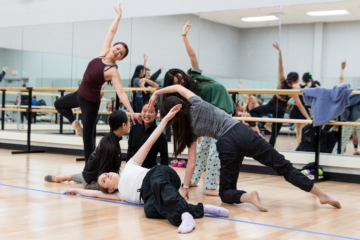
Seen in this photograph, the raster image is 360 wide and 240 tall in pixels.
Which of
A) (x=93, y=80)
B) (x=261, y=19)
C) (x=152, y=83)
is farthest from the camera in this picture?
(x=152, y=83)

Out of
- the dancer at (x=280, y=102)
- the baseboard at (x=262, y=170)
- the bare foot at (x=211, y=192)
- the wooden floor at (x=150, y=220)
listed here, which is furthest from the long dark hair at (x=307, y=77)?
the bare foot at (x=211, y=192)

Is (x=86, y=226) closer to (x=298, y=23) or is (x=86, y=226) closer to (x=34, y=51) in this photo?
(x=298, y=23)

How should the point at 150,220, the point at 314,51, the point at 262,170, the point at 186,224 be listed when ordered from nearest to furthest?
the point at 186,224 < the point at 150,220 < the point at 262,170 < the point at 314,51

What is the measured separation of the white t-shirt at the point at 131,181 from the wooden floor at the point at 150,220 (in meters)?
0.06

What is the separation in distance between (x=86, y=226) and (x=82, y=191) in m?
0.75

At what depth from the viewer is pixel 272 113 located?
4621mm

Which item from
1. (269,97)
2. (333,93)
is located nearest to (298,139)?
(269,97)

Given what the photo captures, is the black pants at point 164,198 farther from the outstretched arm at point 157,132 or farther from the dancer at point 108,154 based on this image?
the dancer at point 108,154

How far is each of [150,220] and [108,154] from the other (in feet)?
2.59

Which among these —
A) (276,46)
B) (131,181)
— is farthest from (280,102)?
(131,181)

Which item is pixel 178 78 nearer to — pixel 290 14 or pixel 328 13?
pixel 290 14

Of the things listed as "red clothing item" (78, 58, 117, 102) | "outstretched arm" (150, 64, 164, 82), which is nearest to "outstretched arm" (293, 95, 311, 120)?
"outstretched arm" (150, 64, 164, 82)

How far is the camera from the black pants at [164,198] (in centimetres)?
207

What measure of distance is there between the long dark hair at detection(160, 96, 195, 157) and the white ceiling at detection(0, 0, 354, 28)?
2.58 metres
